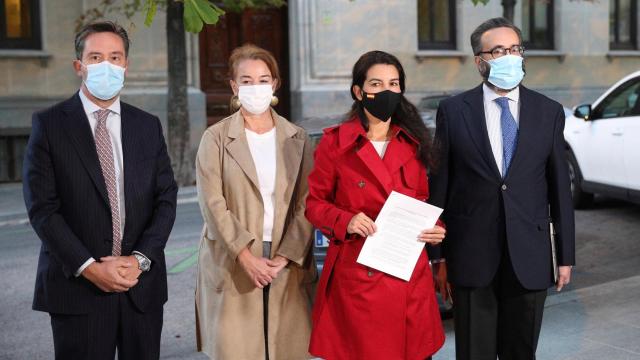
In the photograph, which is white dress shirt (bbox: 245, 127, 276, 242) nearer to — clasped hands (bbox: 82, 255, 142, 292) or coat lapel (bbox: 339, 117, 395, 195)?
coat lapel (bbox: 339, 117, 395, 195)

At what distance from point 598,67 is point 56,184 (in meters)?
20.4

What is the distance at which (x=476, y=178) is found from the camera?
156 inches

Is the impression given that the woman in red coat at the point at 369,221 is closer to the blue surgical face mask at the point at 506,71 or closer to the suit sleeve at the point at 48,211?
the blue surgical face mask at the point at 506,71

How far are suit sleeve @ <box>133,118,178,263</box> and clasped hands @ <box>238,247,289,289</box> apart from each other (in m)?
0.36

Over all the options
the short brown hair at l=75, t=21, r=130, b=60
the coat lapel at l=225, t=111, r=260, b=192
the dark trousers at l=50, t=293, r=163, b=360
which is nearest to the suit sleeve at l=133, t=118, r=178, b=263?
the dark trousers at l=50, t=293, r=163, b=360

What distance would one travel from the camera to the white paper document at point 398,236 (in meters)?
3.73

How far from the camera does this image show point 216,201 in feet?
13.0

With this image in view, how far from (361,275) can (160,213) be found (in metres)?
0.90

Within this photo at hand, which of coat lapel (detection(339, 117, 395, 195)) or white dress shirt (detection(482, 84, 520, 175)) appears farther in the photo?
white dress shirt (detection(482, 84, 520, 175))

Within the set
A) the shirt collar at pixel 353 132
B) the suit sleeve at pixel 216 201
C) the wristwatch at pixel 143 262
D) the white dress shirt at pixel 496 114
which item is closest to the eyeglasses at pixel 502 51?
the white dress shirt at pixel 496 114

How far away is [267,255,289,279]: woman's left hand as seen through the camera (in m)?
3.93

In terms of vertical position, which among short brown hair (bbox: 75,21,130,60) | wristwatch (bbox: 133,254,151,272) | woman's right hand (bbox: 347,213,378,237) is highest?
short brown hair (bbox: 75,21,130,60)

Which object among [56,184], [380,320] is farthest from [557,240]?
[56,184]

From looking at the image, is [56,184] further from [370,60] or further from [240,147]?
[370,60]
